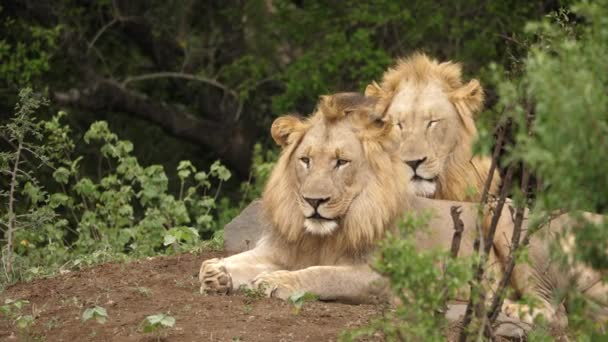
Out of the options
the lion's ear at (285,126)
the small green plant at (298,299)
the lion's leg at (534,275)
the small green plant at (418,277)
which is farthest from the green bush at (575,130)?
the lion's ear at (285,126)

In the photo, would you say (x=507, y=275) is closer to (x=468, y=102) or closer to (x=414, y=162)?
(x=414, y=162)

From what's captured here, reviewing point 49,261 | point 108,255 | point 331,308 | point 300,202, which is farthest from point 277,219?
point 49,261

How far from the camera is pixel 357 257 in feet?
21.2

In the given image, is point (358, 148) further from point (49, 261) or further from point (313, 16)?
point (313, 16)

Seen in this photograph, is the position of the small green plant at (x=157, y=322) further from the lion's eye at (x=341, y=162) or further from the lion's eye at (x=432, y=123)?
the lion's eye at (x=432, y=123)

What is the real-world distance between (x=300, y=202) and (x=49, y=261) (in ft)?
7.56

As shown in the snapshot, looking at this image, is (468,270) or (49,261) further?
(49,261)

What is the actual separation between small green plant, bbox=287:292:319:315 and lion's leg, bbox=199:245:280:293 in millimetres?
359

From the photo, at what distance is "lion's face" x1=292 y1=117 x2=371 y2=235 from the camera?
6340 mm

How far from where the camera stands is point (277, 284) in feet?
20.3

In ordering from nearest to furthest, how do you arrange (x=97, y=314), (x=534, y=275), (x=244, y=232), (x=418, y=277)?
(x=418, y=277) < (x=97, y=314) < (x=534, y=275) < (x=244, y=232)

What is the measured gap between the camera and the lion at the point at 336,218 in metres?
6.30

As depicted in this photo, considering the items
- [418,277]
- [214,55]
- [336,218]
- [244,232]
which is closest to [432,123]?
[244,232]

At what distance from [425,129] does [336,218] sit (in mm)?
1578
